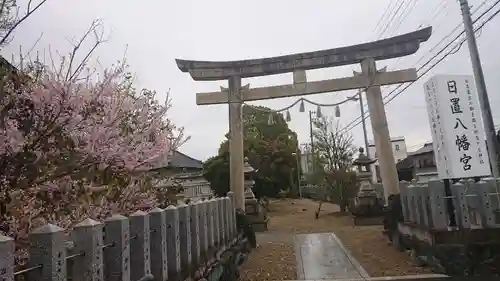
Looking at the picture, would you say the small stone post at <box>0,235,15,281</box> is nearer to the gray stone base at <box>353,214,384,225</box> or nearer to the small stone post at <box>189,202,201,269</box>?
the small stone post at <box>189,202,201,269</box>

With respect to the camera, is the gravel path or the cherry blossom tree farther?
the gravel path

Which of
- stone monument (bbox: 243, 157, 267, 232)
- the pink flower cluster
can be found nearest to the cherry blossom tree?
the pink flower cluster

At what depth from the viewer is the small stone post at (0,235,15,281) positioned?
1.77m

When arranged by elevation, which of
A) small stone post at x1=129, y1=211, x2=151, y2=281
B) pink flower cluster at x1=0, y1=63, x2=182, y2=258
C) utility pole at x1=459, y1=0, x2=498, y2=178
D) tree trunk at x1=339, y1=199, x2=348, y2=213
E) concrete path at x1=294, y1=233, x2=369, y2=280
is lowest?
concrete path at x1=294, y1=233, x2=369, y2=280

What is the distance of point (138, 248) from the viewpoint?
339 cm

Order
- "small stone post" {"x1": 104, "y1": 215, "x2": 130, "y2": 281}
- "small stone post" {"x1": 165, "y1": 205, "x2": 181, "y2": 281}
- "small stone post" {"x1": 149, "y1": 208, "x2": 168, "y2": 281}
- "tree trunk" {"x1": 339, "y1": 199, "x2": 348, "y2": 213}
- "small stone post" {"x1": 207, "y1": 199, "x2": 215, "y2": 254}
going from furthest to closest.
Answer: "tree trunk" {"x1": 339, "y1": 199, "x2": 348, "y2": 213}, "small stone post" {"x1": 207, "y1": 199, "x2": 215, "y2": 254}, "small stone post" {"x1": 165, "y1": 205, "x2": 181, "y2": 281}, "small stone post" {"x1": 149, "y1": 208, "x2": 168, "y2": 281}, "small stone post" {"x1": 104, "y1": 215, "x2": 130, "y2": 281}

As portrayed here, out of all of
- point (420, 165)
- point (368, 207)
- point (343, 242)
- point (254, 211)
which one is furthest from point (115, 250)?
point (420, 165)

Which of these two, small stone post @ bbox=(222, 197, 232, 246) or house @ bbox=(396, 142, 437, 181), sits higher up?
house @ bbox=(396, 142, 437, 181)

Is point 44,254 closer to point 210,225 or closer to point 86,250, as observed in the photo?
point 86,250

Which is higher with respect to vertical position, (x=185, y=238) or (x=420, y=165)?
(x=420, y=165)

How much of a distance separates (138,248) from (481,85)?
10497 mm

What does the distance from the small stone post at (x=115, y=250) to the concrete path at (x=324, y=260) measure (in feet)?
13.6

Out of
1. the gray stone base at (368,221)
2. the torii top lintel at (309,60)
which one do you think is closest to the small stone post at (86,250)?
the torii top lintel at (309,60)

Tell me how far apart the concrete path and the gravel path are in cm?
16
